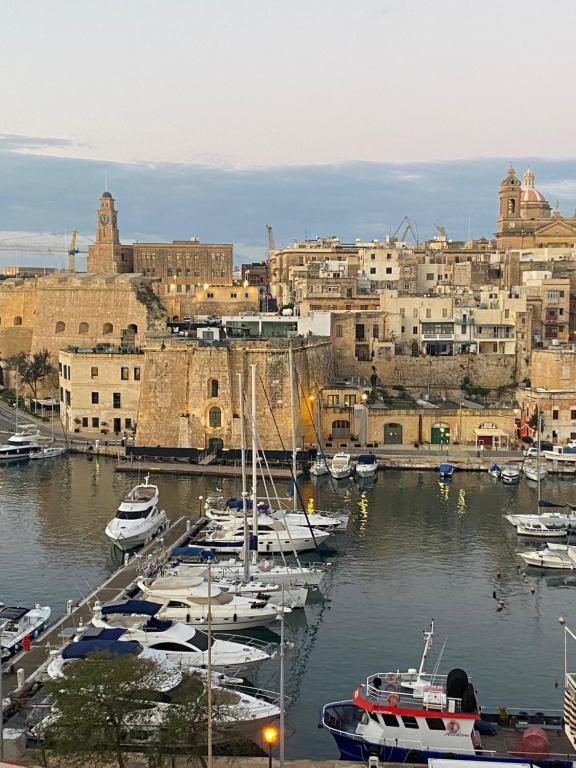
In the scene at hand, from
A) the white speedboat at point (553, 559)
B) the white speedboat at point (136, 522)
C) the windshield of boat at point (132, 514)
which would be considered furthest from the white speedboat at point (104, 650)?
the white speedboat at point (553, 559)

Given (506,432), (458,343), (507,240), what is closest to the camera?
(506,432)

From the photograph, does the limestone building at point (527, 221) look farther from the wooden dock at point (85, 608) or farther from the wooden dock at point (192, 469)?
the wooden dock at point (85, 608)

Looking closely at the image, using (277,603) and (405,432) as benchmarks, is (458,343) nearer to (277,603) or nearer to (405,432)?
(405,432)

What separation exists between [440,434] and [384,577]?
18.1 metres

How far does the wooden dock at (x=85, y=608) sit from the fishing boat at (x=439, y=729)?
588 centimetres

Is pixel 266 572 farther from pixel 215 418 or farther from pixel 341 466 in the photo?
pixel 215 418

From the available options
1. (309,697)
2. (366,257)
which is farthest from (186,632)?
(366,257)

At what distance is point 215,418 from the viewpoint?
144 ft

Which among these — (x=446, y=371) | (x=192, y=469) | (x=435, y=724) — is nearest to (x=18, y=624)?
(x=435, y=724)

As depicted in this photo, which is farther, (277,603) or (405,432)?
(405,432)

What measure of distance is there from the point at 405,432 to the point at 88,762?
3120 centimetres

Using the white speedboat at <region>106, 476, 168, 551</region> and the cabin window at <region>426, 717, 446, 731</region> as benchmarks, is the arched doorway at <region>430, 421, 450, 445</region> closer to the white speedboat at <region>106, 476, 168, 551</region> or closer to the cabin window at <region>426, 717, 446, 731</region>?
the white speedboat at <region>106, 476, 168, 551</region>

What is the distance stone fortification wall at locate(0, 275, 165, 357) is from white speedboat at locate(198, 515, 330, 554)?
91.2 ft

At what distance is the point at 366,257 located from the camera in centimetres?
6500
